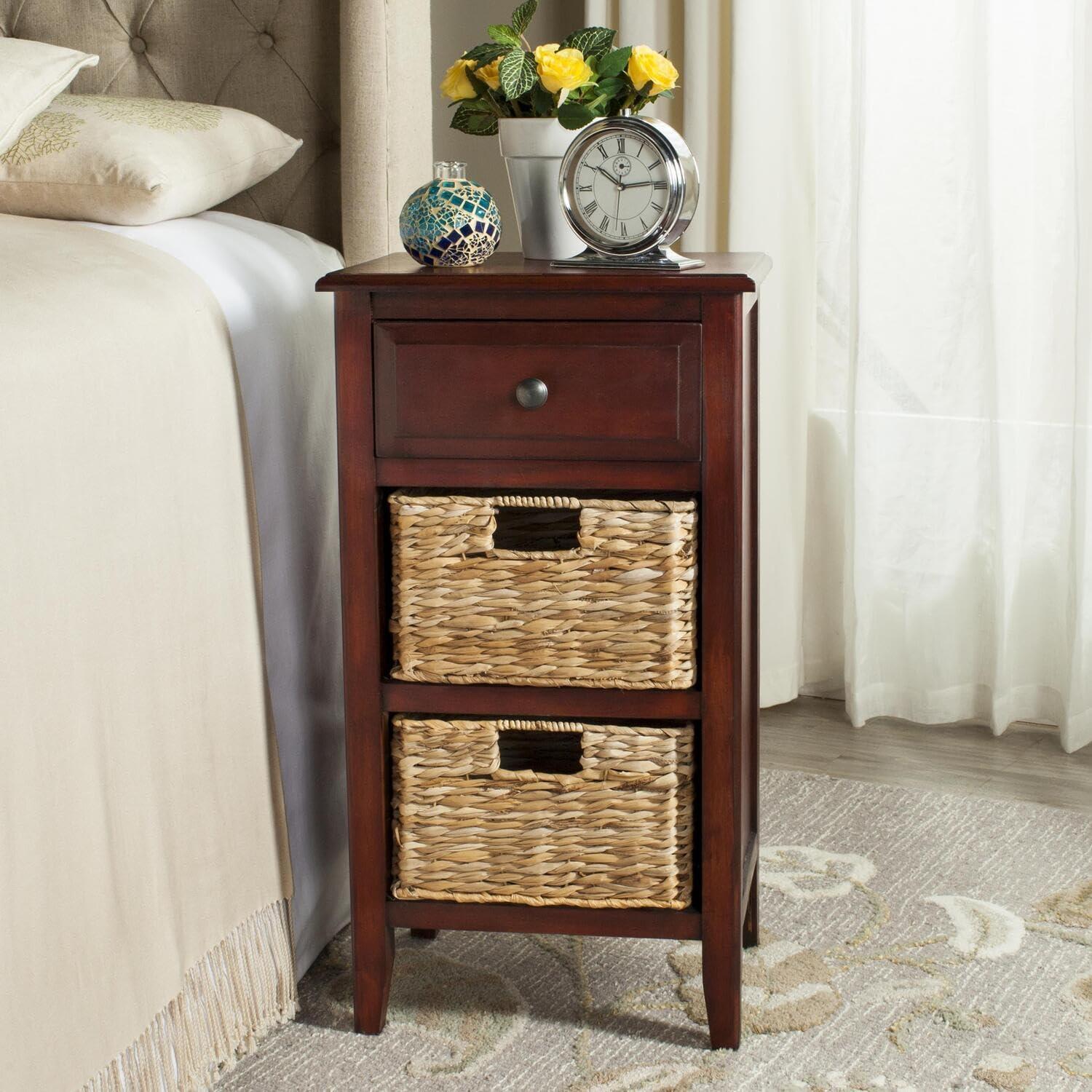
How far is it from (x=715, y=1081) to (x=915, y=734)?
99 cm

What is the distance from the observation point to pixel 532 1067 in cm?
126

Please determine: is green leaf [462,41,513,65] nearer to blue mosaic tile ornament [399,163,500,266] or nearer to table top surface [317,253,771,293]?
blue mosaic tile ornament [399,163,500,266]

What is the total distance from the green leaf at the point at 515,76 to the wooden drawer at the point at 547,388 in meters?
0.26

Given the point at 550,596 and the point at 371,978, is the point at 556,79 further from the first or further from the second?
the point at 371,978

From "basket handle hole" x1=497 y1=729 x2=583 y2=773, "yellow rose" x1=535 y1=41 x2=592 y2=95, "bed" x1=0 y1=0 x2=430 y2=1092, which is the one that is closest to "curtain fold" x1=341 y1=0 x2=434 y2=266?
"bed" x1=0 y1=0 x2=430 y2=1092

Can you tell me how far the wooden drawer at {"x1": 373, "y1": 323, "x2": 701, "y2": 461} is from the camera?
1.17 m

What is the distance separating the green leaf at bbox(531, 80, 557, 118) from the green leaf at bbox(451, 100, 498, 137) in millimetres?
62

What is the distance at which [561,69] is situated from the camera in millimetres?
1261

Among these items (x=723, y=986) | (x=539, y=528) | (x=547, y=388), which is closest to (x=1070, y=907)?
(x=723, y=986)

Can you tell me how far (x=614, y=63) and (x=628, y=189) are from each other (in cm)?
15

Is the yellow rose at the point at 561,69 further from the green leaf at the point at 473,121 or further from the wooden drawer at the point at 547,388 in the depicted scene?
the wooden drawer at the point at 547,388

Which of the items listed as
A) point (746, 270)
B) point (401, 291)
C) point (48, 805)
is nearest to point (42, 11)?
point (401, 291)

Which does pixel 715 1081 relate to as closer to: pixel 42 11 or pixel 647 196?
pixel 647 196

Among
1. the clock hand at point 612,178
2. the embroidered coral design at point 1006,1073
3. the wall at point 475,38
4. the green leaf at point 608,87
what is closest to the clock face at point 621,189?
the clock hand at point 612,178
